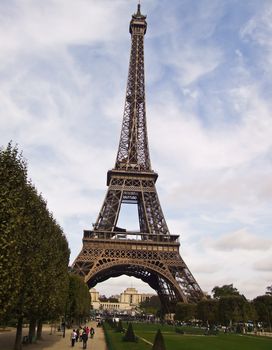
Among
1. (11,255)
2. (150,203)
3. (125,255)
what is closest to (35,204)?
(11,255)

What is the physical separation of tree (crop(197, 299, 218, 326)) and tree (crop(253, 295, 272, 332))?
9.70 m

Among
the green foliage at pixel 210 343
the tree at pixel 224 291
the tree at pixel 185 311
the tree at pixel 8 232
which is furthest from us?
the tree at pixel 224 291

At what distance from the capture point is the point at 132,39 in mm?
97562

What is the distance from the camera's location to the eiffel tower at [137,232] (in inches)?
2963

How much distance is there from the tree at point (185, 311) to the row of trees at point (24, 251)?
1618 inches

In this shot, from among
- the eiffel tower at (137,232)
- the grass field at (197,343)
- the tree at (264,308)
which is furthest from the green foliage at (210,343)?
the tree at (264,308)

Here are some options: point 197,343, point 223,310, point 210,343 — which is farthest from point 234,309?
point 197,343

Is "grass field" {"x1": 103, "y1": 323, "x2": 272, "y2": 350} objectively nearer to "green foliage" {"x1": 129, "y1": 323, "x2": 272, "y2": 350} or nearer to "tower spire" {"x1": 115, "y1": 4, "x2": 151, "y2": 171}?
"green foliage" {"x1": 129, "y1": 323, "x2": 272, "y2": 350}

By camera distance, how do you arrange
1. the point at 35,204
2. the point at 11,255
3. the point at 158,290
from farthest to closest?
the point at 158,290
the point at 35,204
the point at 11,255

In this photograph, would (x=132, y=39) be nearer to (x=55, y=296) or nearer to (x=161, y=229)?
(x=161, y=229)

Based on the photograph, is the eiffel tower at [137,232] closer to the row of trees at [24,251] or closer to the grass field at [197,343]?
the grass field at [197,343]

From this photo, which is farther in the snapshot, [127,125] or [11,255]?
[127,125]

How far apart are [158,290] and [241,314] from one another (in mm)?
A: 19593

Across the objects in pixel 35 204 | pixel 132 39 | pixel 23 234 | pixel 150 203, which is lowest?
pixel 23 234
